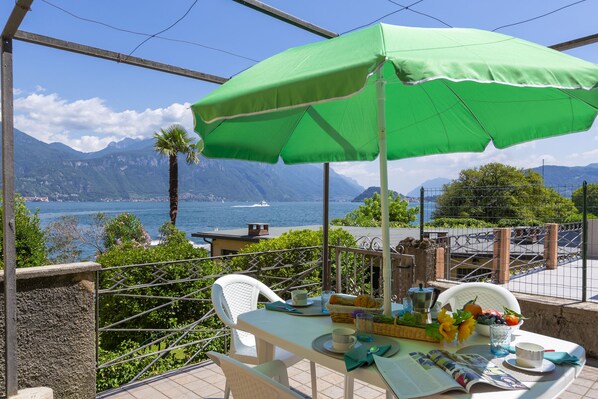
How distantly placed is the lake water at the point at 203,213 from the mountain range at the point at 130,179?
389 cm

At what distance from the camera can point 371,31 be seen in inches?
73.2

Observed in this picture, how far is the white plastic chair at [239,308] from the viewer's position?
2.54m

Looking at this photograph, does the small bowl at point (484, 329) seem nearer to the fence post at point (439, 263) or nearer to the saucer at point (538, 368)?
the saucer at point (538, 368)

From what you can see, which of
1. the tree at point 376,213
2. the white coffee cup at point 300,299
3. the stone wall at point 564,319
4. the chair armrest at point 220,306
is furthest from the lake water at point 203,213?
the white coffee cup at point 300,299

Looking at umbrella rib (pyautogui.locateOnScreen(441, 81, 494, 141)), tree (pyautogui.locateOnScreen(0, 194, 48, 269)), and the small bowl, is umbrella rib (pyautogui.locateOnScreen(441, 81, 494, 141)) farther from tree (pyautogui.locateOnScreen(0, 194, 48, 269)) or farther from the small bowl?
tree (pyautogui.locateOnScreen(0, 194, 48, 269))

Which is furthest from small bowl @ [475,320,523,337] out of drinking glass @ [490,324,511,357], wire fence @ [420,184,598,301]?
wire fence @ [420,184,598,301]

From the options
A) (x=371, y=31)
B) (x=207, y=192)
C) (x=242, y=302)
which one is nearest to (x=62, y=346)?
(x=242, y=302)

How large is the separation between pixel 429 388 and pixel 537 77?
119 centimetres

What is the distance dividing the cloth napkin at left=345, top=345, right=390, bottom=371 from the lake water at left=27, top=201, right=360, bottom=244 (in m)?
84.6

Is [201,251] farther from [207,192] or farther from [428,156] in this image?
[207,192]

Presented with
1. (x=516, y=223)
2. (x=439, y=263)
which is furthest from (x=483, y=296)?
(x=516, y=223)

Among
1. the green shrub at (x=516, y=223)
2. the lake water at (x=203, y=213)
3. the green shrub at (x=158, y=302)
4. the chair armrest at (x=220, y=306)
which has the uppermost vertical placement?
the chair armrest at (x=220, y=306)

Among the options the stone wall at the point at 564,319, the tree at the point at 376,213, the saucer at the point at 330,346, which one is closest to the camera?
the saucer at the point at 330,346

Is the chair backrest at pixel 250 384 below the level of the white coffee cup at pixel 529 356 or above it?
below
